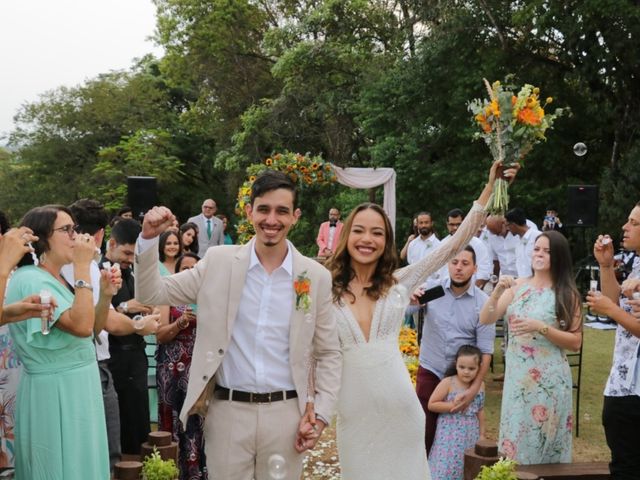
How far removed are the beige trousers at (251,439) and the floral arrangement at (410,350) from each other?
15.1 ft

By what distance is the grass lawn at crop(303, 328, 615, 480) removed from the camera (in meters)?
6.78

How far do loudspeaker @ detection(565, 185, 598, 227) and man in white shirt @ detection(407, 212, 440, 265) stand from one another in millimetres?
2546

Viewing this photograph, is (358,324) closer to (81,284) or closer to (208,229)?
(81,284)

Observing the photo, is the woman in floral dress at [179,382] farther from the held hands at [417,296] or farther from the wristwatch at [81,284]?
the wristwatch at [81,284]

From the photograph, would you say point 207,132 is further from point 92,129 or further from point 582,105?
point 582,105

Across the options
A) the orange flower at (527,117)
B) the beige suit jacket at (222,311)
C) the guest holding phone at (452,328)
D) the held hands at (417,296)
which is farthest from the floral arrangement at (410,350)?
the beige suit jacket at (222,311)

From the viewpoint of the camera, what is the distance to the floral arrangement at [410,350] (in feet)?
27.0

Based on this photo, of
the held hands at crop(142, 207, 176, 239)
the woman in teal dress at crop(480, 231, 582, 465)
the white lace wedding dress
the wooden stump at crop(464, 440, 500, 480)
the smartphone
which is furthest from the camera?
the smartphone

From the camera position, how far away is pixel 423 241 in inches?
470

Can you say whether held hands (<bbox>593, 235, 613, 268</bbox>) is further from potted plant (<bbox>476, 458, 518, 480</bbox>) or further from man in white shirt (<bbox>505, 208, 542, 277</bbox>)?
man in white shirt (<bbox>505, 208, 542, 277</bbox>)

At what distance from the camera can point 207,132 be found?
3195cm

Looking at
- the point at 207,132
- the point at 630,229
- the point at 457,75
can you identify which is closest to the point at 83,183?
the point at 207,132

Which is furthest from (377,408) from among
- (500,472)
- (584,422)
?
(584,422)

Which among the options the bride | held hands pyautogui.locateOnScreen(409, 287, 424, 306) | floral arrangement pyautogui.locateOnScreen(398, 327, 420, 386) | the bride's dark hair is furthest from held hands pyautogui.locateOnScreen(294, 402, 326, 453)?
floral arrangement pyautogui.locateOnScreen(398, 327, 420, 386)
